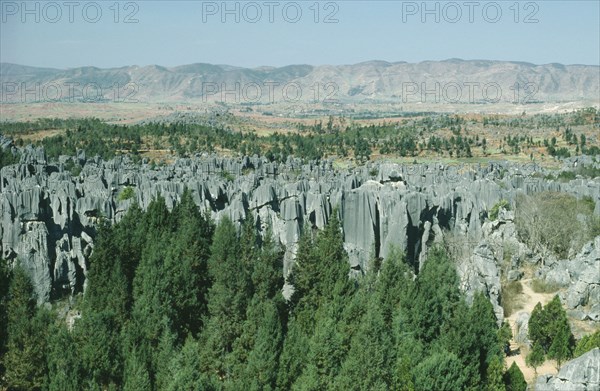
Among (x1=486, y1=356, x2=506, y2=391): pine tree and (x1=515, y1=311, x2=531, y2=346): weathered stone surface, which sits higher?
(x1=486, y1=356, x2=506, y2=391): pine tree

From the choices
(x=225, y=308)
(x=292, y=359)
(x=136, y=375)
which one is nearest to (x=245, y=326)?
(x=225, y=308)

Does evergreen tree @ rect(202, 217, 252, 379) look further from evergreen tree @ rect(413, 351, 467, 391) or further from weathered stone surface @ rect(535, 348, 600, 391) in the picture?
weathered stone surface @ rect(535, 348, 600, 391)

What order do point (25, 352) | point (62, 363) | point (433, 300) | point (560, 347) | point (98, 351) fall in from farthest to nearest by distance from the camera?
1. point (560, 347)
2. point (433, 300)
3. point (25, 352)
4. point (98, 351)
5. point (62, 363)

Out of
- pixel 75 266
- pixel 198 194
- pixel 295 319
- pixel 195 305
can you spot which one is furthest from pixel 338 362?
pixel 198 194

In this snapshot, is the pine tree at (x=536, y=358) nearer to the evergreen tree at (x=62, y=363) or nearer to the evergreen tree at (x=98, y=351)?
the evergreen tree at (x=98, y=351)

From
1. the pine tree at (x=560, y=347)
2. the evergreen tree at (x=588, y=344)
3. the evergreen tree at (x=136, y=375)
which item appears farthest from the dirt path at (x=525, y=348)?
the evergreen tree at (x=136, y=375)

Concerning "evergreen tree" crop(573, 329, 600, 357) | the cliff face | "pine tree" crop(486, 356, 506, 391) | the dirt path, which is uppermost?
the cliff face

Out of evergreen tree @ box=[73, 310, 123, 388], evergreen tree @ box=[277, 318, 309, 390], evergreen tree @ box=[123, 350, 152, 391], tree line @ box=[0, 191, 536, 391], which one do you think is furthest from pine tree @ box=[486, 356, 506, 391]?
evergreen tree @ box=[73, 310, 123, 388]

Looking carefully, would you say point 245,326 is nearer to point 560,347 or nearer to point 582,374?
point 582,374
